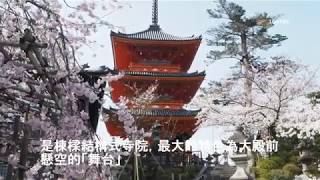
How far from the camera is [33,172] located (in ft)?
11.3

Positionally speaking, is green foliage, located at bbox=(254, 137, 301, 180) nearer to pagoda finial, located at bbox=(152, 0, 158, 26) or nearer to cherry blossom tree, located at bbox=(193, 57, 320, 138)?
cherry blossom tree, located at bbox=(193, 57, 320, 138)

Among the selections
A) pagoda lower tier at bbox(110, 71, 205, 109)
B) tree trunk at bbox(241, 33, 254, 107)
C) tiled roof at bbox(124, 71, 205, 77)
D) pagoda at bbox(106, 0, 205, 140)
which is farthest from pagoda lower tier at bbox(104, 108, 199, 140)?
tree trunk at bbox(241, 33, 254, 107)

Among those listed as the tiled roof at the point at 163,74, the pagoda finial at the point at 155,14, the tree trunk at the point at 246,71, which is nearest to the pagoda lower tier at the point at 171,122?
the tiled roof at the point at 163,74

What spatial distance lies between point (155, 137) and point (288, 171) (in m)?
4.60

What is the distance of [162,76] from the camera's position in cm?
2308

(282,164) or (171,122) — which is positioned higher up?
(171,122)

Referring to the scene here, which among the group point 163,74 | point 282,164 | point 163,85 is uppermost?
point 163,74

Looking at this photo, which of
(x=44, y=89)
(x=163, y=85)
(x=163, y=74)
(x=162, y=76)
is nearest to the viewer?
(x=44, y=89)

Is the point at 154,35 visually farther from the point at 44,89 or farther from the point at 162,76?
the point at 44,89

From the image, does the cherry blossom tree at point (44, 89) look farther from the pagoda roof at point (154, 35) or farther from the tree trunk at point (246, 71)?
the pagoda roof at point (154, 35)

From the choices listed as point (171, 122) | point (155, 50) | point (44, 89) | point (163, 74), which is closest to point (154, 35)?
point (155, 50)

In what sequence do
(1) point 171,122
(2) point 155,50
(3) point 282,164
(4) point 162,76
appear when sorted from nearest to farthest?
1. (3) point 282,164
2. (1) point 171,122
3. (4) point 162,76
4. (2) point 155,50

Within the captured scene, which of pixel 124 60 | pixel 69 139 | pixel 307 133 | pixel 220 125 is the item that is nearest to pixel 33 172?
pixel 69 139

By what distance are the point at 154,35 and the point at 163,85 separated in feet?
9.77
